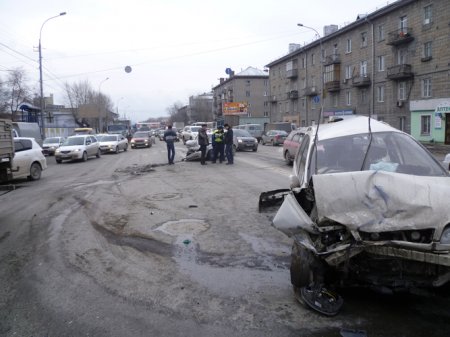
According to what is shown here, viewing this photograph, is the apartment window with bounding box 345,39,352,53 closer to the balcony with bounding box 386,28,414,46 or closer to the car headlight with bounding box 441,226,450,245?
the balcony with bounding box 386,28,414,46

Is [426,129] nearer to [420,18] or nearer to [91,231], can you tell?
[420,18]

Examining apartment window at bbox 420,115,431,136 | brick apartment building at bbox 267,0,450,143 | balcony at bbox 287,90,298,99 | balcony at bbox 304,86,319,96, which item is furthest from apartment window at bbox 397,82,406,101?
balcony at bbox 287,90,298,99

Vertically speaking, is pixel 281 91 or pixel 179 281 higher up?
pixel 281 91

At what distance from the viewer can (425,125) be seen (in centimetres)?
3603

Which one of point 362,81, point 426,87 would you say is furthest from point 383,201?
point 362,81

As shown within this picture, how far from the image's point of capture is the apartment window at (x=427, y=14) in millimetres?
34469

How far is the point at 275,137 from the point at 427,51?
14.7 metres

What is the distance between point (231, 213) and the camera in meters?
8.32

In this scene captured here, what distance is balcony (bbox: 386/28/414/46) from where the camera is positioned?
36562mm

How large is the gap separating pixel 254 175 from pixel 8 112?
1936 inches

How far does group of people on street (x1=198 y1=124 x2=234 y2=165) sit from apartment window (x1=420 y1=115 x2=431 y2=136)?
23711mm

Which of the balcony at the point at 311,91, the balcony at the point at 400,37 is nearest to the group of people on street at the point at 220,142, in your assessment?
the balcony at the point at 400,37

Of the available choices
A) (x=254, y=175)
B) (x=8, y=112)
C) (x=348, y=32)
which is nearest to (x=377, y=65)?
(x=348, y=32)

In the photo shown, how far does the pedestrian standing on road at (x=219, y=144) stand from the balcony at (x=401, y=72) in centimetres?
2451
